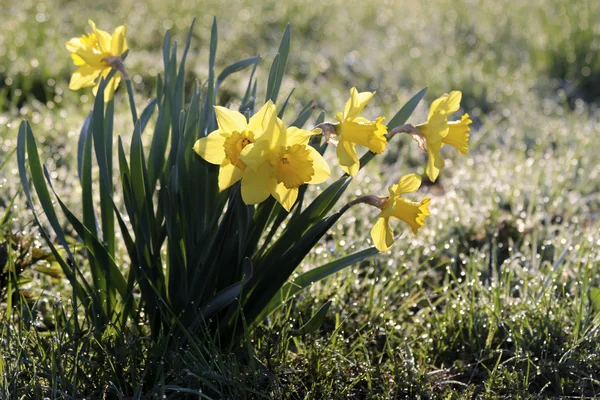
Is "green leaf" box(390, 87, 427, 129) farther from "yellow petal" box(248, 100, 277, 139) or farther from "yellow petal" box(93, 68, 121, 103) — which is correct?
"yellow petal" box(93, 68, 121, 103)

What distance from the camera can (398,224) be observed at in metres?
2.78

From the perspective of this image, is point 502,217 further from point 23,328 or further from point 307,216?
point 23,328

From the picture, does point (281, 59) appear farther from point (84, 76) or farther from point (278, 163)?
point (84, 76)

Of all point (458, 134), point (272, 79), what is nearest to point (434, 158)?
point (458, 134)

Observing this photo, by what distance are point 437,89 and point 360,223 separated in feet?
5.70

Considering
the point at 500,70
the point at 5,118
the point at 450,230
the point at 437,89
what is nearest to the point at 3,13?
the point at 5,118

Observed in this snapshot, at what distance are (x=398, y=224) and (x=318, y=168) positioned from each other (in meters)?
1.37

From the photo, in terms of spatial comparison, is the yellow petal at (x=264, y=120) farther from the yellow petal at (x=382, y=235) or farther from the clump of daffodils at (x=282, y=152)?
the yellow petal at (x=382, y=235)

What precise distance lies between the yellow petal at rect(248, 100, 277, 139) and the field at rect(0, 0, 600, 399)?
1.62 feet

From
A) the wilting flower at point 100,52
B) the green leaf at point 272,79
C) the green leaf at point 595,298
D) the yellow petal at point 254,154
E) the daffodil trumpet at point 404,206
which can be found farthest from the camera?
the green leaf at point 595,298

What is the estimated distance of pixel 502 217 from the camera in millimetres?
2797

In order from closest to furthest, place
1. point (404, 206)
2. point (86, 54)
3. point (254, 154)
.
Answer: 1. point (254, 154)
2. point (404, 206)
3. point (86, 54)

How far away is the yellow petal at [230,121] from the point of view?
1.43m

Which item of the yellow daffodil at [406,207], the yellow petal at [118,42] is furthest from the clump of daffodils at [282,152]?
the yellow petal at [118,42]
